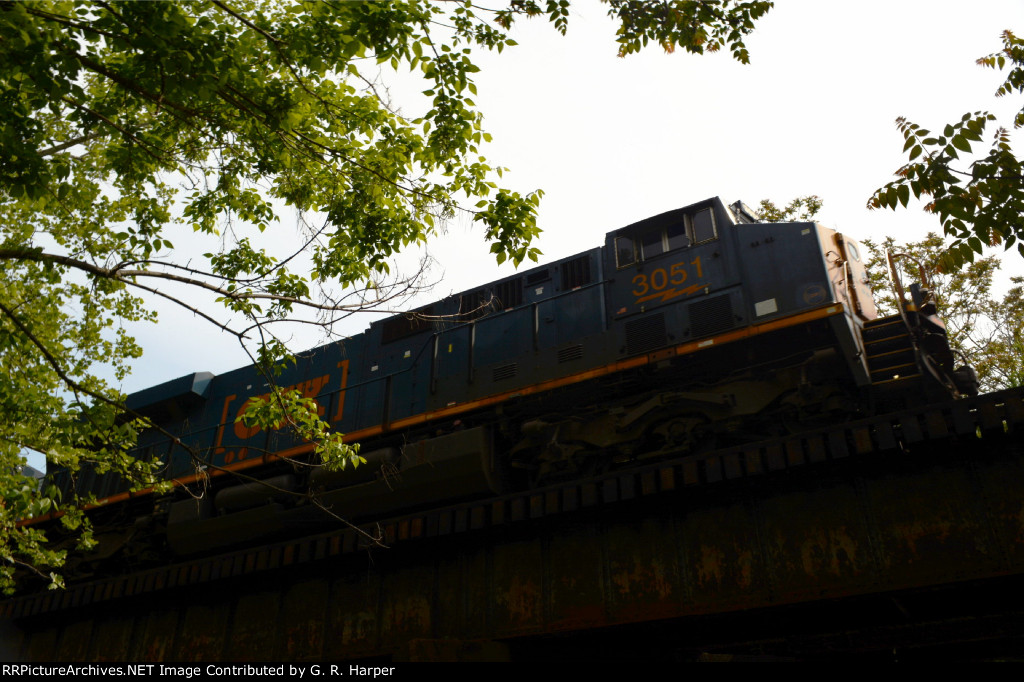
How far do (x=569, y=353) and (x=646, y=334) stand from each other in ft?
3.95

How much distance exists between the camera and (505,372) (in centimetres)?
1157

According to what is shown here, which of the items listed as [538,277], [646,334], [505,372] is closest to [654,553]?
[646,334]

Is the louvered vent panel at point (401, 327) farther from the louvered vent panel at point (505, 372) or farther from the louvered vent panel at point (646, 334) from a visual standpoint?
the louvered vent panel at point (646, 334)

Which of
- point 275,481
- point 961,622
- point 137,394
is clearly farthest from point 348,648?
point 137,394

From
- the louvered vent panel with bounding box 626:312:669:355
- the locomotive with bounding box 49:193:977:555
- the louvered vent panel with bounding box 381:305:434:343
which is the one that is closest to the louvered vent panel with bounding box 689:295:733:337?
the locomotive with bounding box 49:193:977:555

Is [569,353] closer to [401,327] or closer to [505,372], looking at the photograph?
[505,372]

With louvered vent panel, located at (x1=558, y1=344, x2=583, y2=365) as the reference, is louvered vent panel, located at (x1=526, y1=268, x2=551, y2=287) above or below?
above

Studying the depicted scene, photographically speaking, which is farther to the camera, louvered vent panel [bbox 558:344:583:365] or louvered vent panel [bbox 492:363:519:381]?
louvered vent panel [bbox 492:363:519:381]

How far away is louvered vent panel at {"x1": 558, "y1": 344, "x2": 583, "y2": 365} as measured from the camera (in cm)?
1095

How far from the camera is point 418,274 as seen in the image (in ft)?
25.7

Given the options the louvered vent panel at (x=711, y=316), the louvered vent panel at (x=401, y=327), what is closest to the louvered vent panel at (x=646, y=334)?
the louvered vent panel at (x=711, y=316)

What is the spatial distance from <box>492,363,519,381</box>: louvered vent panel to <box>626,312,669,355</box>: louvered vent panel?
6.17 ft

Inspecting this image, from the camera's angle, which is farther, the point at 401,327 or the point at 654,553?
the point at 401,327

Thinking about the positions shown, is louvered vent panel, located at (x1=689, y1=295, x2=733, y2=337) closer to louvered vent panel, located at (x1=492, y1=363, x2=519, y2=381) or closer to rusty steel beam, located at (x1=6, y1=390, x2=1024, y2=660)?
rusty steel beam, located at (x1=6, y1=390, x2=1024, y2=660)
